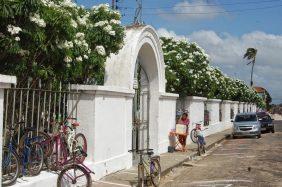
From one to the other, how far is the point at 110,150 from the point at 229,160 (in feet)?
22.2

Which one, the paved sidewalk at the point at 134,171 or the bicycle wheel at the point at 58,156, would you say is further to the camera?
the paved sidewalk at the point at 134,171

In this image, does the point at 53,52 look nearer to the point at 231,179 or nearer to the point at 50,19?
the point at 50,19

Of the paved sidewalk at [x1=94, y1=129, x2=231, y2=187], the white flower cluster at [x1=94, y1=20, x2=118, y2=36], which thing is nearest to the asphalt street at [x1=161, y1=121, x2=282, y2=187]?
the paved sidewalk at [x1=94, y1=129, x2=231, y2=187]

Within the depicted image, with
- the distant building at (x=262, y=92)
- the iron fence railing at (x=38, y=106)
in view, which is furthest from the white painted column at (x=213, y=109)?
the distant building at (x=262, y=92)

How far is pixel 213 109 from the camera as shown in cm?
3881

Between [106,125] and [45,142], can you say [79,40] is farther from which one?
[45,142]

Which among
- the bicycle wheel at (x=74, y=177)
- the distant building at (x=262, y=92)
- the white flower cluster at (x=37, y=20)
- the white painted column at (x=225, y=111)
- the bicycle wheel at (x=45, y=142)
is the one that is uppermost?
the distant building at (x=262, y=92)

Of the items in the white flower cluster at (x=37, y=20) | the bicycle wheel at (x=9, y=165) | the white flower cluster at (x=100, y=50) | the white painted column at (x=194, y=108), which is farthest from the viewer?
the white painted column at (x=194, y=108)

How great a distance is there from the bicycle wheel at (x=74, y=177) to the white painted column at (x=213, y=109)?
25.3 meters

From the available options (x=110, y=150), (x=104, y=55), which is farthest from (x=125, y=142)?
(x=104, y=55)

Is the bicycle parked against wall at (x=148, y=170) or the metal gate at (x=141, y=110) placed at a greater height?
the metal gate at (x=141, y=110)

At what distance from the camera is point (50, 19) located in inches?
424

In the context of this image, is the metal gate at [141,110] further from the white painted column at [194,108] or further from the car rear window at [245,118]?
the car rear window at [245,118]

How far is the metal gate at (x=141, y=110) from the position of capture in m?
18.9
